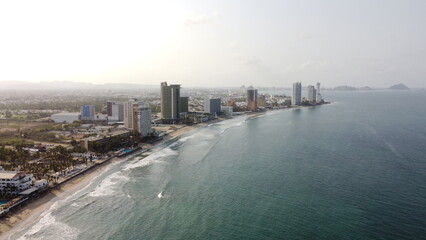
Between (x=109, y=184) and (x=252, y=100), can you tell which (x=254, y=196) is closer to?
(x=109, y=184)

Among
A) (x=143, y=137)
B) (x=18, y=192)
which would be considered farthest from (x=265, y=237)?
(x=143, y=137)

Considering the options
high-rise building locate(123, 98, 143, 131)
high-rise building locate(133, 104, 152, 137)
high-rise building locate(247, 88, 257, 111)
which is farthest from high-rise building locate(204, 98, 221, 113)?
A: high-rise building locate(133, 104, 152, 137)

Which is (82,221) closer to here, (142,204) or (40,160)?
(142,204)

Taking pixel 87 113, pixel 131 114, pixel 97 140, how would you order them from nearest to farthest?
pixel 97 140, pixel 131 114, pixel 87 113

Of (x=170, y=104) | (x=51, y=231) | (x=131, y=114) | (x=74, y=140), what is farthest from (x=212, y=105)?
(x=51, y=231)

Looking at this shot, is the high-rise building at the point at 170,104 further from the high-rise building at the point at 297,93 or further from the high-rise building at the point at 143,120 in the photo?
the high-rise building at the point at 297,93

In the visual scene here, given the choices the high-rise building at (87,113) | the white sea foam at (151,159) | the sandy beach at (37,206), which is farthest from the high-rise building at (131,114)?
the high-rise building at (87,113)

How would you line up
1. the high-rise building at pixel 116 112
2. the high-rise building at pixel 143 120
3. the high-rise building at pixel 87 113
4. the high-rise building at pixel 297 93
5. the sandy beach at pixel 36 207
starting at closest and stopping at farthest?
the sandy beach at pixel 36 207
the high-rise building at pixel 143 120
the high-rise building at pixel 116 112
the high-rise building at pixel 87 113
the high-rise building at pixel 297 93
